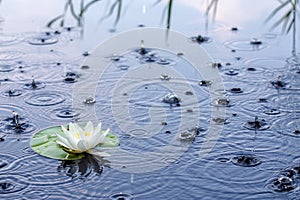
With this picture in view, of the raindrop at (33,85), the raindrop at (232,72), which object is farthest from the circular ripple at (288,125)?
the raindrop at (33,85)

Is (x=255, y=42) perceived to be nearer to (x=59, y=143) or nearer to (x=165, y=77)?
(x=165, y=77)

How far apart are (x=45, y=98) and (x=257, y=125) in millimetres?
1002

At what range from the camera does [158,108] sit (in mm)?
2584

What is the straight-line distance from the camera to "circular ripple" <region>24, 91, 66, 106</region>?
104 inches

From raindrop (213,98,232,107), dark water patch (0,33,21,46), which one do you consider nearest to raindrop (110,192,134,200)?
raindrop (213,98,232,107)

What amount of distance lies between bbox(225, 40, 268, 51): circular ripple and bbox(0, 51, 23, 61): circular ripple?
1.21 m

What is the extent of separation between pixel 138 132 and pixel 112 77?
0.59m

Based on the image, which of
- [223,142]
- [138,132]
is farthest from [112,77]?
[223,142]

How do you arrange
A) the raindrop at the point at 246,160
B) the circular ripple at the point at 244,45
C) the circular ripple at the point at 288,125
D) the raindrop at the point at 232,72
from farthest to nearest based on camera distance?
the circular ripple at the point at 244,45 < the raindrop at the point at 232,72 < the circular ripple at the point at 288,125 < the raindrop at the point at 246,160

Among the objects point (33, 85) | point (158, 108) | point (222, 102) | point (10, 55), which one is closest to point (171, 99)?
point (158, 108)

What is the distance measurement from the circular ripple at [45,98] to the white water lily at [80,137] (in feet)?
1.55

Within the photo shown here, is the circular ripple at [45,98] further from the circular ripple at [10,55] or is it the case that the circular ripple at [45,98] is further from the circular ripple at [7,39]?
the circular ripple at [7,39]

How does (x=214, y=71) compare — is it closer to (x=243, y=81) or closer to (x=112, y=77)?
(x=243, y=81)

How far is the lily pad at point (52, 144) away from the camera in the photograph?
7.23 feet
